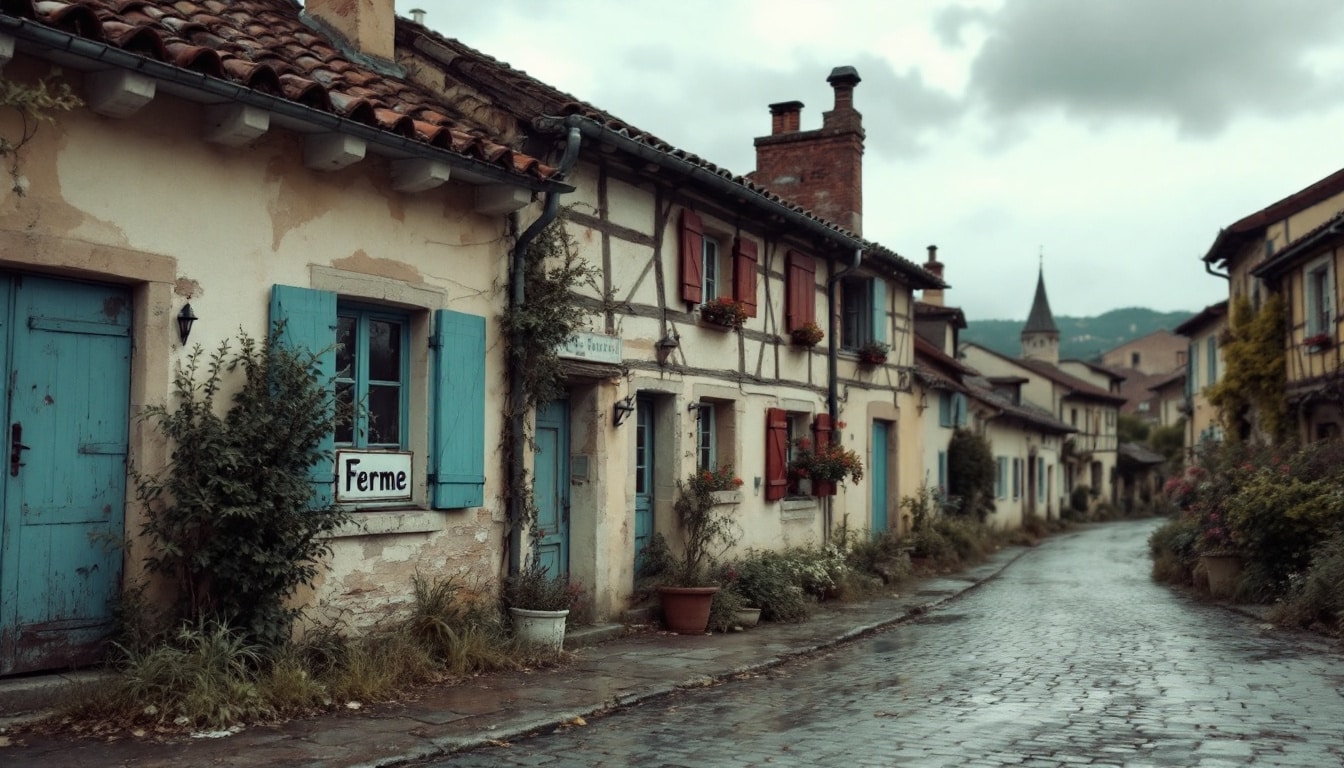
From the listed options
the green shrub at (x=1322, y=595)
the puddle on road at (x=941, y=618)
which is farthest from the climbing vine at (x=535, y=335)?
the green shrub at (x=1322, y=595)

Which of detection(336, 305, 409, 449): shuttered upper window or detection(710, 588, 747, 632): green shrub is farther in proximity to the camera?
detection(710, 588, 747, 632): green shrub

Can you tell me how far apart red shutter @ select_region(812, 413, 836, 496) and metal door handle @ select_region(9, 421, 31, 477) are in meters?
10.5

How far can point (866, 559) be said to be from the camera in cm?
1645

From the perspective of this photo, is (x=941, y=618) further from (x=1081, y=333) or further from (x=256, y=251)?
(x=1081, y=333)

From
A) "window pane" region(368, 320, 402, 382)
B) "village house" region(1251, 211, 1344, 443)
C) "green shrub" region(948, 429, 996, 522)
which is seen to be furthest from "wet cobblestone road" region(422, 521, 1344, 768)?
"green shrub" region(948, 429, 996, 522)

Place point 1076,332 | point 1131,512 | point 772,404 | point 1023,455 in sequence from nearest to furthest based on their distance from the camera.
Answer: point 772,404
point 1023,455
point 1131,512
point 1076,332

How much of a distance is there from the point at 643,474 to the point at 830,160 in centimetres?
835

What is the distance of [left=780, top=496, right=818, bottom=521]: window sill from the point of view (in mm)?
14680

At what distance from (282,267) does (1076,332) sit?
669 feet

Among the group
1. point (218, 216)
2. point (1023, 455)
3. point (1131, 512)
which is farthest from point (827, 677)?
point (1131, 512)

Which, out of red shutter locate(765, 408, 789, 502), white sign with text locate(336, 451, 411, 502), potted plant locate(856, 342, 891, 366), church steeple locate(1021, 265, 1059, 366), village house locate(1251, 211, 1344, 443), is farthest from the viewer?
church steeple locate(1021, 265, 1059, 366)

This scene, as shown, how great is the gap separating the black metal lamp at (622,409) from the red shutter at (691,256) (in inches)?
68.7

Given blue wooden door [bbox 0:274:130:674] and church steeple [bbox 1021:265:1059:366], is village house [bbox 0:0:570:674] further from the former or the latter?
church steeple [bbox 1021:265:1059:366]

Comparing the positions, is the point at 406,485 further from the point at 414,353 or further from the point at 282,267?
the point at 282,267
